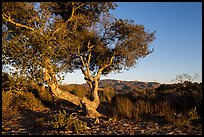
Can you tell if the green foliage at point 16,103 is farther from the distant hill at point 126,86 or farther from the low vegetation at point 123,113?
the distant hill at point 126,86

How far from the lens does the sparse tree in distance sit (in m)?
11.5

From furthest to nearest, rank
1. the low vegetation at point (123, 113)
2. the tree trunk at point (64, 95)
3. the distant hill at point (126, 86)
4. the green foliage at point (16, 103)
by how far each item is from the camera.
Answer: the distant hill at point (126, 86)
the green foliage at point (16, 103)
the tree trunk at point (64, 95)
the low vegetation at point (123, 113)

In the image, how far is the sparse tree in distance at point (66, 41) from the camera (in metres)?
11.5

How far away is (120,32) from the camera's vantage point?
52.6 ft

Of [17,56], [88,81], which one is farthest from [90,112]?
[17,56]

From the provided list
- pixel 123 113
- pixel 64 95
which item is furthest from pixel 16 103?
pixel 123 113

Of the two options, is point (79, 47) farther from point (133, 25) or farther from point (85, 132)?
point (85, 132)

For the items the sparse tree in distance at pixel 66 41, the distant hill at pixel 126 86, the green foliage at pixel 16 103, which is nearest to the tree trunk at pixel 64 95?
the sparse tree in distance at pixel 66 41

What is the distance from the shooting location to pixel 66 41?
13.2 metres

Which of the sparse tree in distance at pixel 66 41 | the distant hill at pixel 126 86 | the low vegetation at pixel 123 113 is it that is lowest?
the low vegetation at pixel 123 113

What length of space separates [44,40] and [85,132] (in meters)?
4.42

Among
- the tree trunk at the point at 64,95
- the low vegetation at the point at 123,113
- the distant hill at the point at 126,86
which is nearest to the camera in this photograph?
the low vegetation at the point at 123,113

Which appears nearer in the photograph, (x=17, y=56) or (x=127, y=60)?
(x=17, y=56)

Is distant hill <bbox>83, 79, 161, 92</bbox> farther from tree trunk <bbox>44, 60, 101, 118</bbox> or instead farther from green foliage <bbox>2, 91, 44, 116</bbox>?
tree trunk <bbox>44, 60, 101, 118</bbox>
